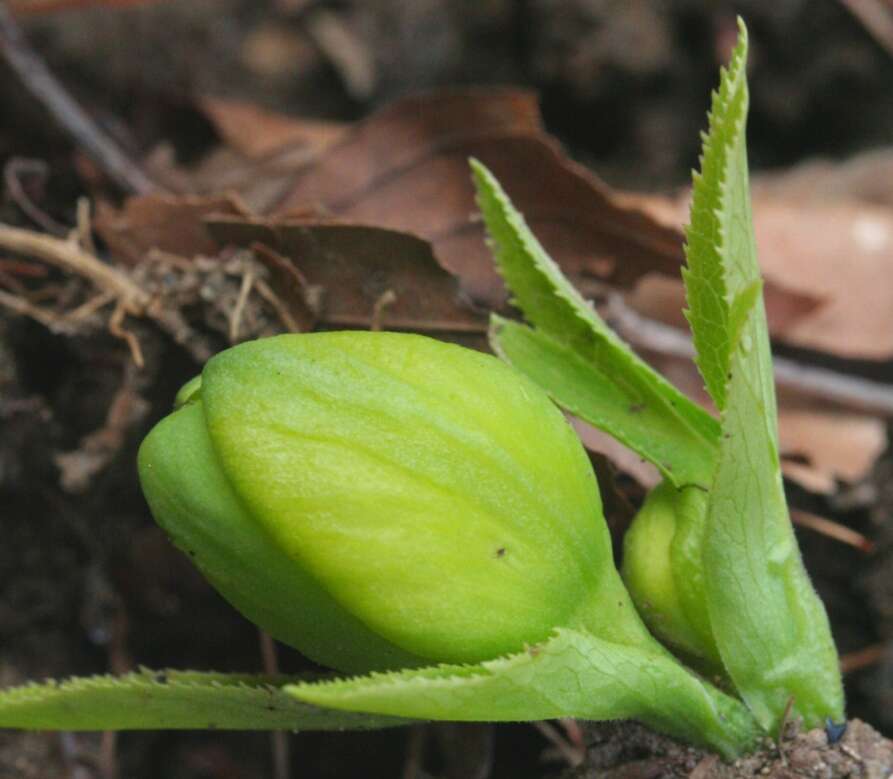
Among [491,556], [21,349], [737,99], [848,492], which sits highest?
[737,99]

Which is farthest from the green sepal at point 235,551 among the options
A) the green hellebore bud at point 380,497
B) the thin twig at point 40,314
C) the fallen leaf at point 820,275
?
the fallen leaf at point 820,275

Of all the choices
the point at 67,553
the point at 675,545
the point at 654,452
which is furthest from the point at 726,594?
the point at 67,553

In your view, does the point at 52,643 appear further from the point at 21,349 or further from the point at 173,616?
the point at 21,349

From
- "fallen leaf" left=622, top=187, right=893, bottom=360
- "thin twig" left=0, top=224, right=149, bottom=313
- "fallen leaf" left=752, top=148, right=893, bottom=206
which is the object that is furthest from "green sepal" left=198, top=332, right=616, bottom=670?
"fallen leaf" left=752, top=148, right=893, bottom=206

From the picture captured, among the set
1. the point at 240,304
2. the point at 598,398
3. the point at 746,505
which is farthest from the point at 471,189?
the point at 746,505

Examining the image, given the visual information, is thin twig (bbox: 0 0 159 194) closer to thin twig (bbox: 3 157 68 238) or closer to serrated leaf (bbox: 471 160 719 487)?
thin twig (bbox: 3 157 68 238)

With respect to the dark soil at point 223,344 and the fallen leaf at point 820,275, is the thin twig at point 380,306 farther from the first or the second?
the fallen leaf at point 820,275
